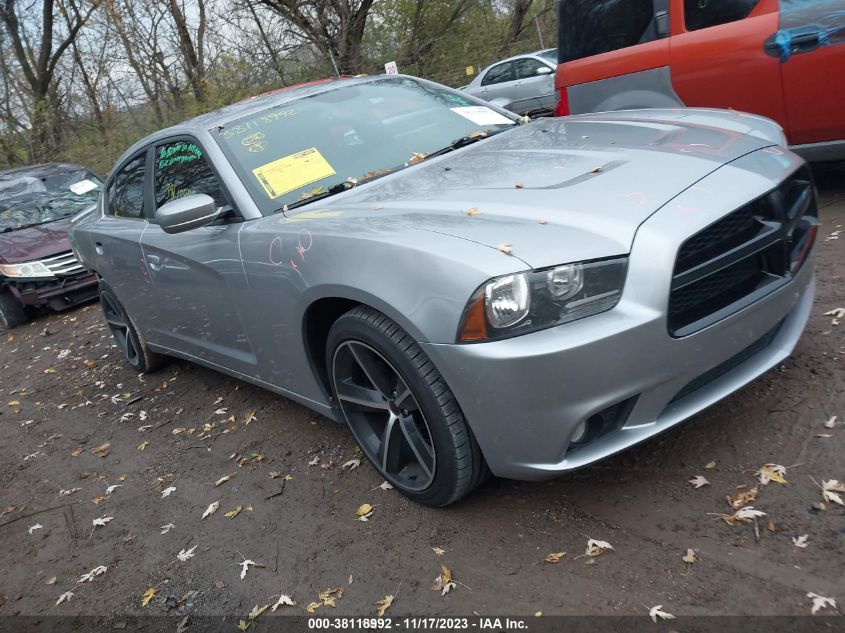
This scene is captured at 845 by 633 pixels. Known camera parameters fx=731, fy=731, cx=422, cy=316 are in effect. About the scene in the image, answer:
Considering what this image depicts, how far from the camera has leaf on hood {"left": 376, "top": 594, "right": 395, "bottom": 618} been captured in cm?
250

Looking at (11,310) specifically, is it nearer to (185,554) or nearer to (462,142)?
(185,554)

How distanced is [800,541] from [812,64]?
11.4ft

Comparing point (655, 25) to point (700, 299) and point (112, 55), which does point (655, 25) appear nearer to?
point (700, 299)

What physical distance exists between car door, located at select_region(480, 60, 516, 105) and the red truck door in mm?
9108

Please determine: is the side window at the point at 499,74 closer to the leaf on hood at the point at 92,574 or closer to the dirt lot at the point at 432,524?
the dirt lot at the point at 432,524

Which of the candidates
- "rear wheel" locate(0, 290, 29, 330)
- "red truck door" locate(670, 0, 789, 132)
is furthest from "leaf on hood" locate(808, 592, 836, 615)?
"rear wheel" locate(0, 290, 29, 330)

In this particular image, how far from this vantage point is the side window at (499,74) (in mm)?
14438

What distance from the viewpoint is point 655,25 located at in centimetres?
538

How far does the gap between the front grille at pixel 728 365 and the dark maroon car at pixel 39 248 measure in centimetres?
765

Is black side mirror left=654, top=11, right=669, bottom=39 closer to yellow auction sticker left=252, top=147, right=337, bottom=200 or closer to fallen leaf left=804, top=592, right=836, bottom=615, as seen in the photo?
yellow auction sticker left=252, top=147, right=337, bottom=200

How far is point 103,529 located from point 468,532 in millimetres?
1920

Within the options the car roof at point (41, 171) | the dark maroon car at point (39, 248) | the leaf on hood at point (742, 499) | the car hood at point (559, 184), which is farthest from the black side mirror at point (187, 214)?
the car roof at point (41, 171)

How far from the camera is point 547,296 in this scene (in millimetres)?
2262

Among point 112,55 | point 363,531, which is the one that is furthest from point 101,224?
point 112,55
